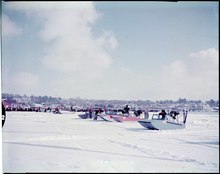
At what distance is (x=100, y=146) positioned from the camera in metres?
2.54

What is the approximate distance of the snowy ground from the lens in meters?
2.18

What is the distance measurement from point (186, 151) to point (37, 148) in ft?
6.01

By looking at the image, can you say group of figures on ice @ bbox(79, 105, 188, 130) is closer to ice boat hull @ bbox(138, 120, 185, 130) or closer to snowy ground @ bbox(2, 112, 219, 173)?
ice boat hull @ bbox(138, 120, 185, 130)

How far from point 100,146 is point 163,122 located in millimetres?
1163

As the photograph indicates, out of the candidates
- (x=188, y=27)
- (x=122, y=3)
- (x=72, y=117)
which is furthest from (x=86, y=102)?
(x=188, y=27)

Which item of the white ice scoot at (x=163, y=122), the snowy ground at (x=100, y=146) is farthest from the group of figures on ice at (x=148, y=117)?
the snowy ground at (x=100, y=146)

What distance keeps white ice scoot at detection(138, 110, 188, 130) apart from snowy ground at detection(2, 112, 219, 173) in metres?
0.09

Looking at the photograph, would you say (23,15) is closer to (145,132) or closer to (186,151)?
(145,132)

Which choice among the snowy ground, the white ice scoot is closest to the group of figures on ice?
the white ice scoot

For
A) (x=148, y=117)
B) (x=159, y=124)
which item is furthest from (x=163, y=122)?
(x=148, y=117)

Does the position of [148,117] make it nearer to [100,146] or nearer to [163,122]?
[163,122]

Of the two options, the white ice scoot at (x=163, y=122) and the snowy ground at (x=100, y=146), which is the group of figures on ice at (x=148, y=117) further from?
the snowy ground at (x=100, y=146)

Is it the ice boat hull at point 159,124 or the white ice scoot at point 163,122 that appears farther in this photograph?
the ice boat hull at point 159,124

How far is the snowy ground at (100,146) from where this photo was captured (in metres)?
2.18
